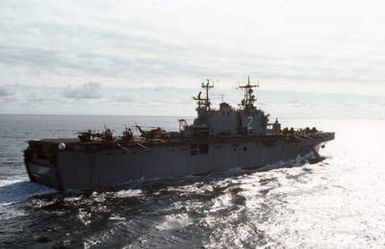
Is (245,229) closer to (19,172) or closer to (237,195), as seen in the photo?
(237,195)

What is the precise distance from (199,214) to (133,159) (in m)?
10.2

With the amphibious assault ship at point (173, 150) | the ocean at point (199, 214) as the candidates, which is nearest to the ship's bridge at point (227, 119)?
the amphibious assault ship at point (173, 150)

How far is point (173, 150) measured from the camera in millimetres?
37625

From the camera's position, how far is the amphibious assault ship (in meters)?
32.3

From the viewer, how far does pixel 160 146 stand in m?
36.5

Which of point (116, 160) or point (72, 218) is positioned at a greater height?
point (116, 160)

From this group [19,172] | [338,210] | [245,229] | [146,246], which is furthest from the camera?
[19,172]

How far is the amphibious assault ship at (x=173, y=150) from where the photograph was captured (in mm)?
32281

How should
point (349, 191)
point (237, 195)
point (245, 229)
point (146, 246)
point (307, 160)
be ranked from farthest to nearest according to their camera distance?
point (307, 160) < point (349, 191) < point (237, 195) < point (245, 229) < point (146, 246)

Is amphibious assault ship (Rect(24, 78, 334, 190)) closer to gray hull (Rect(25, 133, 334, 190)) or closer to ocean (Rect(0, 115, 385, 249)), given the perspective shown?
gray hull (Rect(25, 133, 334, 190))

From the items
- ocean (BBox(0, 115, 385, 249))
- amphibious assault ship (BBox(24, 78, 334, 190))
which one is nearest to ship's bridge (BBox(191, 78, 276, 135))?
amphibious assault ship (BBox(24, 78, 334, 190))

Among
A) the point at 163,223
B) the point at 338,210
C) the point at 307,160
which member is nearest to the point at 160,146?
the point at 163,223

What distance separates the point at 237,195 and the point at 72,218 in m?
13.0

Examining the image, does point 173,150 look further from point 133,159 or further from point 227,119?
point 227,119
